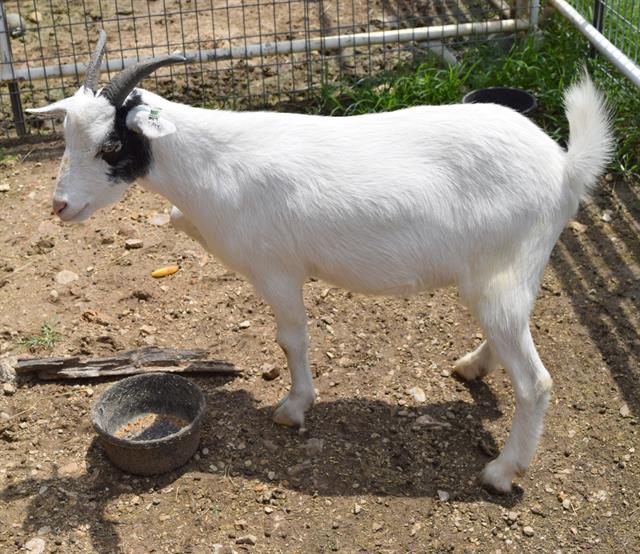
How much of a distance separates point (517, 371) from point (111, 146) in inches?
80.1

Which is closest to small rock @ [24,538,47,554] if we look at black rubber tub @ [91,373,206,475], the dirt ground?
the dirt ground

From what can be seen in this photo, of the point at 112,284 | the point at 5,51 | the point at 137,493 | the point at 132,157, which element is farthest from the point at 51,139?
the point at 137,493

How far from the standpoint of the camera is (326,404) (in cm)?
481

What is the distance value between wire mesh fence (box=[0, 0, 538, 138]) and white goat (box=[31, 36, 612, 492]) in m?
3.01

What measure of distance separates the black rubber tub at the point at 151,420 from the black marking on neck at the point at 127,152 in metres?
1.02

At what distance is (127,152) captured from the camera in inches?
164

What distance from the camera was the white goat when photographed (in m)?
4.02

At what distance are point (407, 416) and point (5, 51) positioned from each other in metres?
4.35

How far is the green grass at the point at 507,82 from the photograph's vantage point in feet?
22.5

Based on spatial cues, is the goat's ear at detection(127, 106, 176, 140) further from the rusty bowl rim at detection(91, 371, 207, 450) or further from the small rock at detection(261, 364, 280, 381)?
the small rock at detection(261, 364, 280, 381)

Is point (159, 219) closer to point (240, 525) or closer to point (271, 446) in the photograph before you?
point (271, 446)

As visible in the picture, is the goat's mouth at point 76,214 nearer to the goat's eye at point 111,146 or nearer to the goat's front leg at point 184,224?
the goat's eye at point 111,146

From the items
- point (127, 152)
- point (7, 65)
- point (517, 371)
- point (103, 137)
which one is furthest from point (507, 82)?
point (103, 137)

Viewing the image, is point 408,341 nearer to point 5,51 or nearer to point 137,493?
point 137,493
